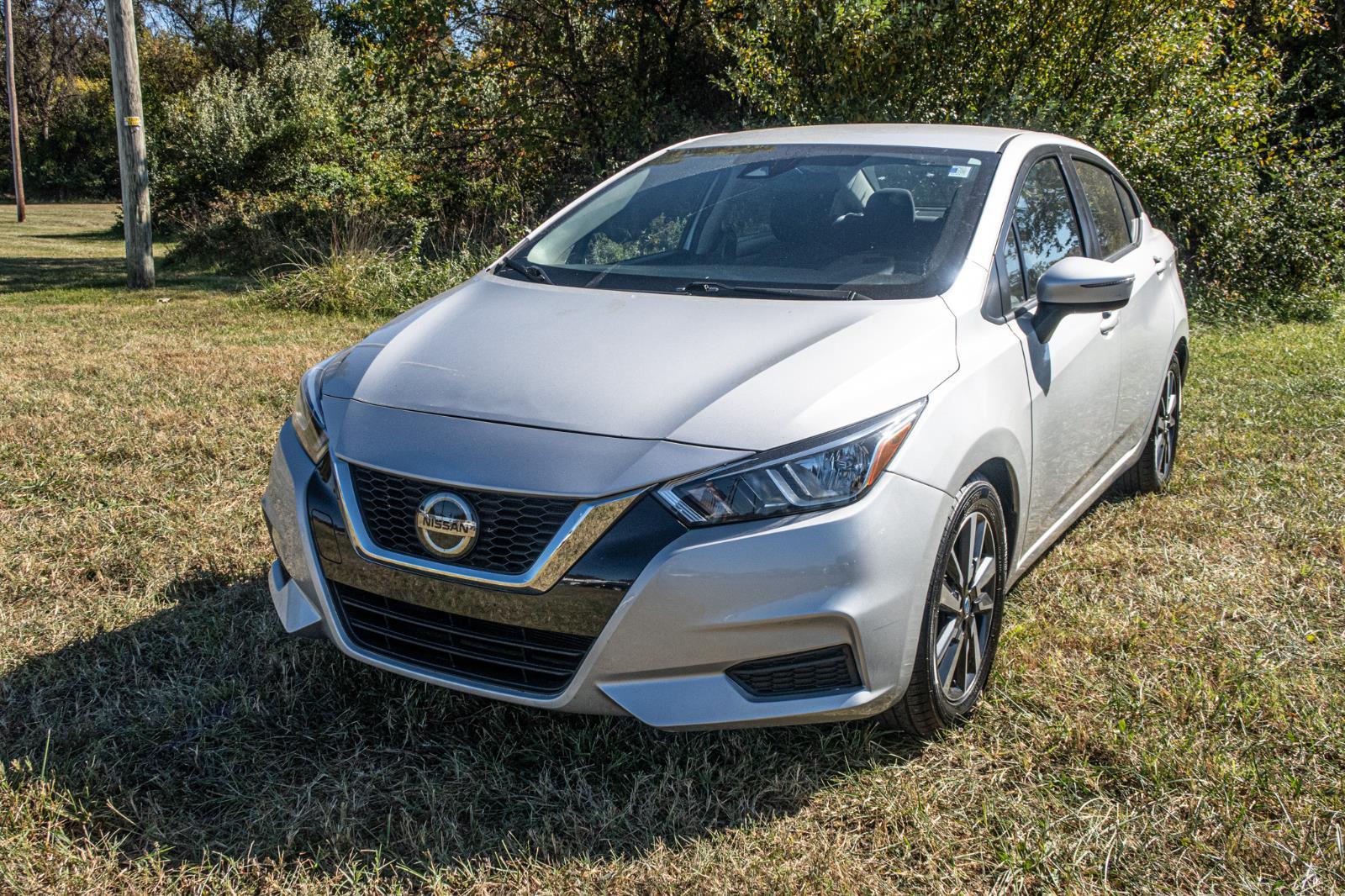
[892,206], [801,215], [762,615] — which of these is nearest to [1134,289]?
[892,206]

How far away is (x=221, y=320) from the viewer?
1006 cm

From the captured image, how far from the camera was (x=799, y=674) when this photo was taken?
8.35 feet

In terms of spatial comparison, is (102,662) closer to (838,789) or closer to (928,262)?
(838,789)

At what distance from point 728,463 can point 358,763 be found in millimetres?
1264

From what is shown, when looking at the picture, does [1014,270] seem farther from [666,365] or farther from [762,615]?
[762,615]

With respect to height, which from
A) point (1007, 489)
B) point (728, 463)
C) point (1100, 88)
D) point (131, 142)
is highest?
point (1100, 88)

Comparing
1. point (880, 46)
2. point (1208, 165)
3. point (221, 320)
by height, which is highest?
point (880, 46)

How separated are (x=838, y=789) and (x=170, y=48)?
131ft

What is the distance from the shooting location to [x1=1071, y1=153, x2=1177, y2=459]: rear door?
4.16m

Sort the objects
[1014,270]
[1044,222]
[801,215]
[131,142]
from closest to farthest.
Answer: [1014,270]
[801,215]
[1044,222]
[131,142]

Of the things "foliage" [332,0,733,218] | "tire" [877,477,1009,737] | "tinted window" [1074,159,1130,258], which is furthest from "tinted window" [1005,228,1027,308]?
"foliage" [332,0,733,218]

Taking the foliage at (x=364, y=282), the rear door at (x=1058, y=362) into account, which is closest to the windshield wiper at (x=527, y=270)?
the rear door at (x=1058, y=362)

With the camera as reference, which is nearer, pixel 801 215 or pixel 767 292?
pixel 767 292

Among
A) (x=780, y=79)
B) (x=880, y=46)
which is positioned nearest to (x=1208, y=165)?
(x=880, y=46)
